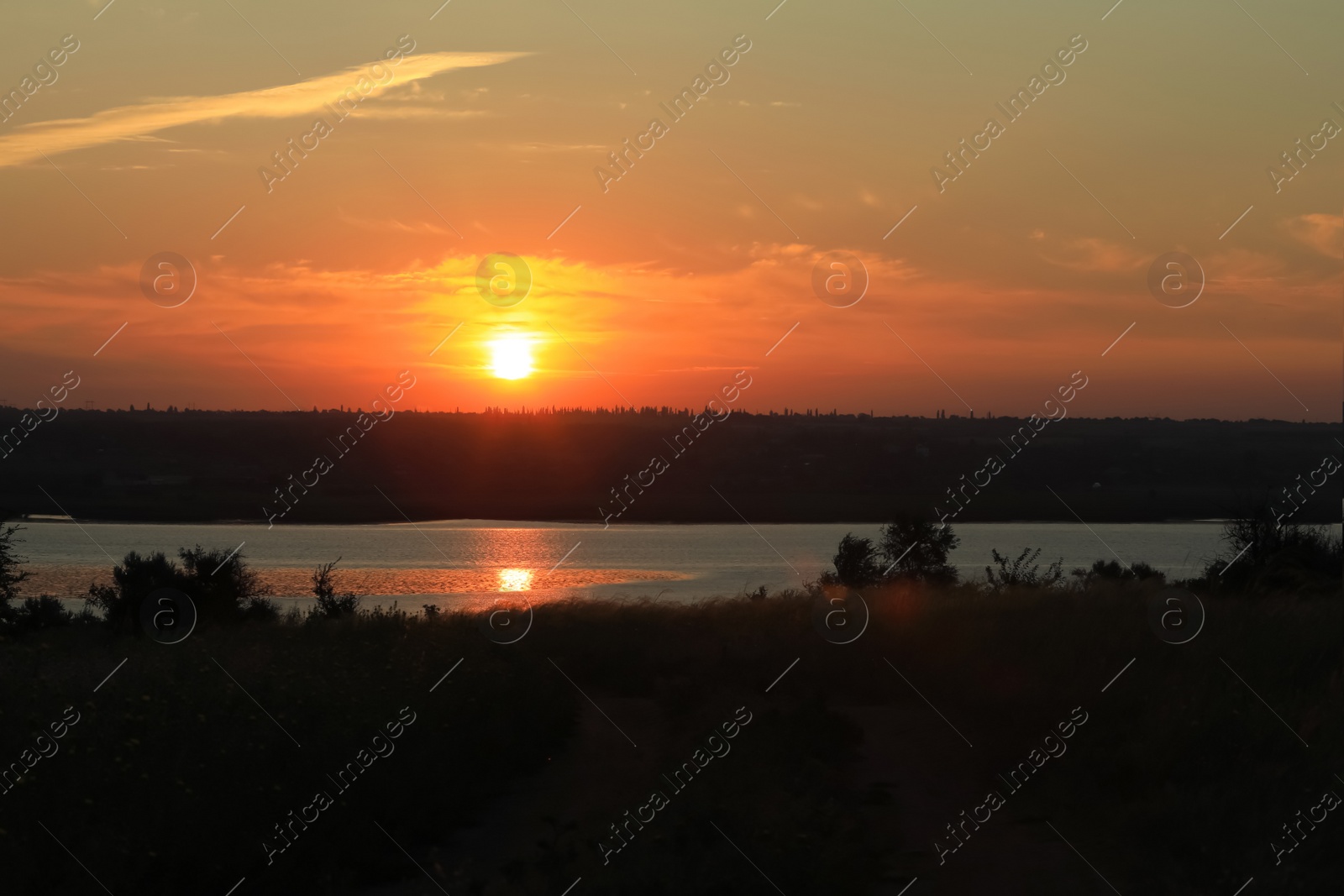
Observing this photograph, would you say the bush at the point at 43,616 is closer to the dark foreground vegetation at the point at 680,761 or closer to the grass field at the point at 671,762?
the dark foreground vegetation at the point at 680,761

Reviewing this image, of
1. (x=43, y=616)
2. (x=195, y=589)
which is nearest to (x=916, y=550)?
(x=195, y=589)

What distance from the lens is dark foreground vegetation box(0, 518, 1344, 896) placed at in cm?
658

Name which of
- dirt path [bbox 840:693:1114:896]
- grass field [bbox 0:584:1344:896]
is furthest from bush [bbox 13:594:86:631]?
dirt path [bbox 840:693:1114:896]

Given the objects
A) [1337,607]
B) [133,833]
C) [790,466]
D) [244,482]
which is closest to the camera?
[133,833]

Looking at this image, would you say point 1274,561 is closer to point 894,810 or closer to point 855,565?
point 855,565

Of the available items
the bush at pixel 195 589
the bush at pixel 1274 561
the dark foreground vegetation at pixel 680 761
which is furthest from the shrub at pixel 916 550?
the dark foreground vegetation at pixel 680 761

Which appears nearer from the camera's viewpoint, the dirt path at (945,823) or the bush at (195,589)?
the dirt path at (945,823)

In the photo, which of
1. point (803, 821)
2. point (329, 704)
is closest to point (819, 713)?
point (803, 821)

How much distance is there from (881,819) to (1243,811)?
2.41 metres

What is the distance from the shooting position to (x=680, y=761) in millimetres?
8852

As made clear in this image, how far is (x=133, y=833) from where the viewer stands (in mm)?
6520

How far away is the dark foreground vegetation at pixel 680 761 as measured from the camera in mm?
6582

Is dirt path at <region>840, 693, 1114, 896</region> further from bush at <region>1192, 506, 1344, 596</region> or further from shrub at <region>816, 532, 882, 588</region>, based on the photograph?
shrub at <region>816, 532, 882, 588</region>

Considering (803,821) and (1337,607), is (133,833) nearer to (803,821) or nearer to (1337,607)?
(803,821)
